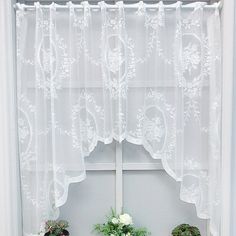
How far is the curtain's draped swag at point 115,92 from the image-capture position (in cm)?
191

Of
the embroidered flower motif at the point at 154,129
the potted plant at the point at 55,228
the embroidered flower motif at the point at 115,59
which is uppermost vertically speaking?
the embroidered flower motif at the point at 115,59

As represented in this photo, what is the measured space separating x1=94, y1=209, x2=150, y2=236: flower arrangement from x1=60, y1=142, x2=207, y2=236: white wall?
0.31 ft

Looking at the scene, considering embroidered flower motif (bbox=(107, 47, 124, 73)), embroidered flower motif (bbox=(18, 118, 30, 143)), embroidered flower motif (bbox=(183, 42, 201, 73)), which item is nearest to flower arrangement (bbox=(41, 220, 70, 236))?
embroidered flower motif (bbox=(18, 118, 30, 143))

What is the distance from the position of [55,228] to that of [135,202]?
19.8 inches

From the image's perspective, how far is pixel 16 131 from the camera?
6.40 feet

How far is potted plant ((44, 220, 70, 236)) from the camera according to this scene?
1921 mm

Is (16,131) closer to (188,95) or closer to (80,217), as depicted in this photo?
(80,217)

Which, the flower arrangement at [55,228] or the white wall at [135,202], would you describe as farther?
the white wall at [135,202]

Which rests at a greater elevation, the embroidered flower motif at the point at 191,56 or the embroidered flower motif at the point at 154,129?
the embroidered flower motif at the point at 191,56

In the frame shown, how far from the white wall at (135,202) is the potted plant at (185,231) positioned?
0.40 feet

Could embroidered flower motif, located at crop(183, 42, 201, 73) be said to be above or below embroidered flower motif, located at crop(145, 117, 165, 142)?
above

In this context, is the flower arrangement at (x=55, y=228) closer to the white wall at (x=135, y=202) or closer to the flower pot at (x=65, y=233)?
the flower pot at (x=65, y=233)

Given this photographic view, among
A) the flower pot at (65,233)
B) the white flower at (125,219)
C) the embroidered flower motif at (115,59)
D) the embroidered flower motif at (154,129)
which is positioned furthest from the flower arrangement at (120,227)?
the embroidered flower motif at (115,59)

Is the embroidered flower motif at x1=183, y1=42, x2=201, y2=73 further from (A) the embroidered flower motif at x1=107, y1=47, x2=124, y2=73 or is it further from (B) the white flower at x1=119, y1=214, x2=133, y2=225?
(B) the white flower at x1=119, y1=214, x2=133, y2=225
